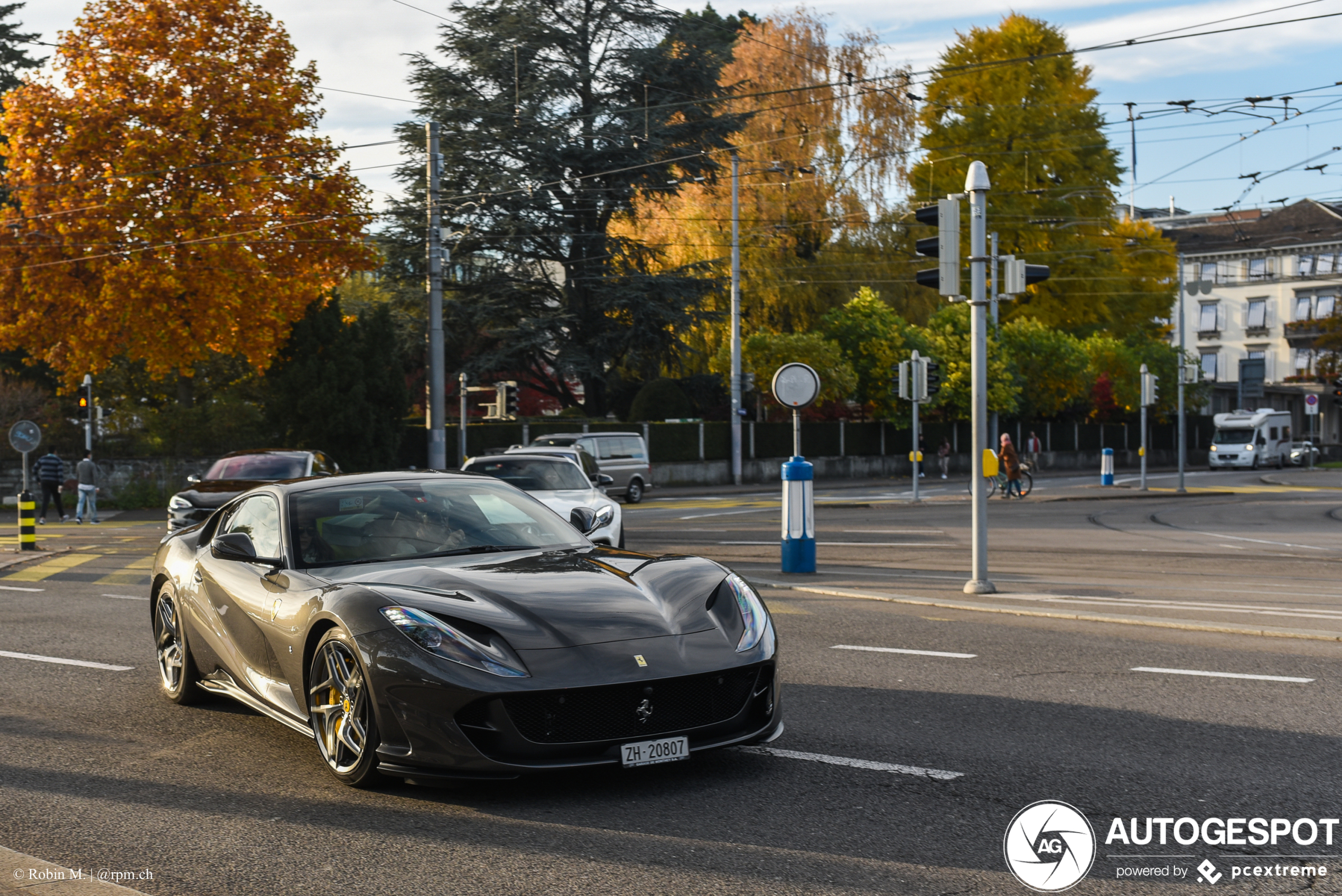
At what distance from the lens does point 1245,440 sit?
62062mm

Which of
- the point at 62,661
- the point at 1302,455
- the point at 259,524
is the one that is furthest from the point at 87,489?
the point at 1302,455

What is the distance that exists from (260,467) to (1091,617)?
1287 cm

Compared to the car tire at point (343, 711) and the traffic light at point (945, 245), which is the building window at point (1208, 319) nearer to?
the traffic light at point (945, 245)

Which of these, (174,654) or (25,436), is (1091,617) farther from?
(25,436)

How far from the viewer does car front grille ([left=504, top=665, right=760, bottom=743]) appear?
4.95 metres

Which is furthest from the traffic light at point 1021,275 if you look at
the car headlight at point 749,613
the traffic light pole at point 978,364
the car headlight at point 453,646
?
the car headlight at point 453,646

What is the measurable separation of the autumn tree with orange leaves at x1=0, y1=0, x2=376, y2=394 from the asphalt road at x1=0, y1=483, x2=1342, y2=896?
21.0 meters

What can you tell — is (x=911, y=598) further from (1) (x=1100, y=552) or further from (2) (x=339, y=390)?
(2) (x=339, y=390)

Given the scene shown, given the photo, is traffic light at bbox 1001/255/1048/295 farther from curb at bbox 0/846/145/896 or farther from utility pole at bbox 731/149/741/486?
utility pole at bbox 731/149/741/486

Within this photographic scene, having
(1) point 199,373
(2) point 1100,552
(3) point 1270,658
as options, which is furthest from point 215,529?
(1) point 199,373

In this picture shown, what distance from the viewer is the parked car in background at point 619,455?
33.5 meters

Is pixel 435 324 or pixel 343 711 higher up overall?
pixel 435 324

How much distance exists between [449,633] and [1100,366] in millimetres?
59089

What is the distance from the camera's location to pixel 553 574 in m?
5.75
